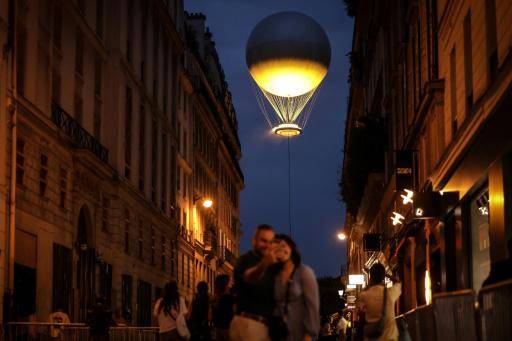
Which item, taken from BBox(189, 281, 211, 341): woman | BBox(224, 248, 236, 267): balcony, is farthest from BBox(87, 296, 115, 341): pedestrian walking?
BBox(224, 248, 236, 267): balcony

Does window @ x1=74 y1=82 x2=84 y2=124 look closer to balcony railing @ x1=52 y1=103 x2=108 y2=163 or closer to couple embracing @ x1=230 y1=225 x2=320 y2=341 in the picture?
balcony railing @ x1=52 y1=103 x2=108 y2=163

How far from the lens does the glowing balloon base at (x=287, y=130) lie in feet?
80.5

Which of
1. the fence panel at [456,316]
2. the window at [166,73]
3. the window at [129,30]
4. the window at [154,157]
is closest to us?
the fence panel at [456,316]

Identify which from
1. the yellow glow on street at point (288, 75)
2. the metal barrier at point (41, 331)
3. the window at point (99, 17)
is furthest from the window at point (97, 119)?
the yellow glow on street at point (288, 75)

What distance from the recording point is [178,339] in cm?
1717

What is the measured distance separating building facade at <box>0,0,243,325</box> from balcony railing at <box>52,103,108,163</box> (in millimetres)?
75

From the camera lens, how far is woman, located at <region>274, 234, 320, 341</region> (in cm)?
948

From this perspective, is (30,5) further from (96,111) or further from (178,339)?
(178,339)

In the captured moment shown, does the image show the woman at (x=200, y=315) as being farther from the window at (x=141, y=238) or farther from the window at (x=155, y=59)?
the window at (x=155, y=59)

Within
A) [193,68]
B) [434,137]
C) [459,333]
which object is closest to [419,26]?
[434,137]

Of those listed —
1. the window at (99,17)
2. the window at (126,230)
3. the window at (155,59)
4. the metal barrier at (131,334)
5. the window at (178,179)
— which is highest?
the window at (155,59)

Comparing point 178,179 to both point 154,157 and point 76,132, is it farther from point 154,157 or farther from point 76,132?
point 76,132

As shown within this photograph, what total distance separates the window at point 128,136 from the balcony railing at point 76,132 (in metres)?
4.79

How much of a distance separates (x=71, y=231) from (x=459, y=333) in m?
26.1
